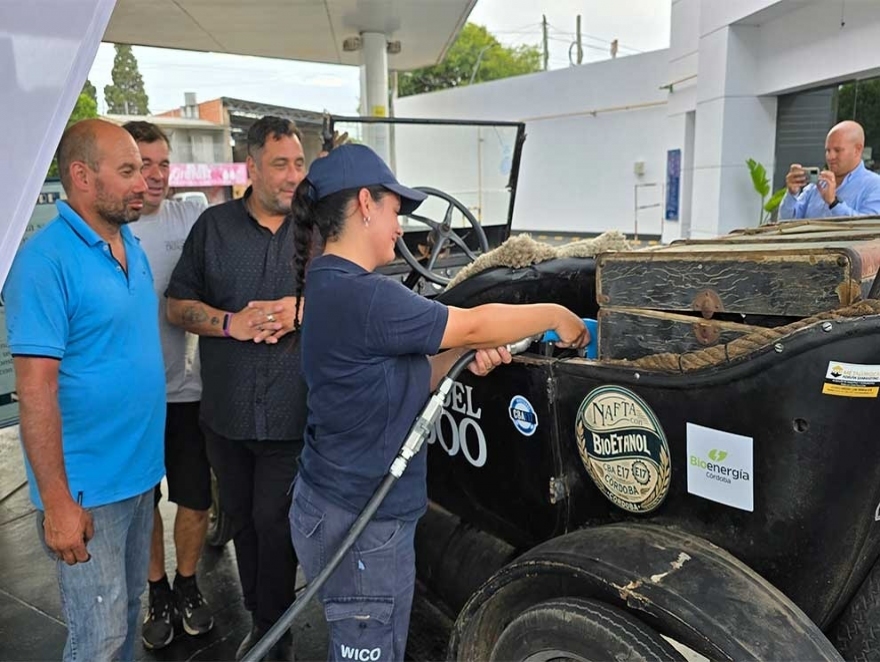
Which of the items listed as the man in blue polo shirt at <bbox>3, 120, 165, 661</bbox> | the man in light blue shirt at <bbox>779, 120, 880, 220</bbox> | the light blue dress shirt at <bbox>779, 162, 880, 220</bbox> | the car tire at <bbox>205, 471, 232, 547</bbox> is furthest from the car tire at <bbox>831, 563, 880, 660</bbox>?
the man in light blue shirt at <bbox>779, 120, 880, 220</bbox>

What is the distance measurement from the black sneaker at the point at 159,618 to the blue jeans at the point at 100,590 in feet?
2.32

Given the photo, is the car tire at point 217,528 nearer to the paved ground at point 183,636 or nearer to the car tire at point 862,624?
the paved ground at point 183,636

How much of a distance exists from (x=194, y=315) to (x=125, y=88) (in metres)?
9.05

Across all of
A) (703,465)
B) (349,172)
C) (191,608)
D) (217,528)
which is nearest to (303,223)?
(349,172)

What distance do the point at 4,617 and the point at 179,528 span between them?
0.87 m

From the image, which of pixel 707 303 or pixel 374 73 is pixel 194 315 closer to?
pixel 707 303

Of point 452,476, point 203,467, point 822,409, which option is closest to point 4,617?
point 203,467

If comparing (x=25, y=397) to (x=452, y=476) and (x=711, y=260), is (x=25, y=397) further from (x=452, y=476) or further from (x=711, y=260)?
(x=711, y=260)

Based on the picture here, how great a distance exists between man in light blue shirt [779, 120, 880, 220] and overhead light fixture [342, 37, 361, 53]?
601cm

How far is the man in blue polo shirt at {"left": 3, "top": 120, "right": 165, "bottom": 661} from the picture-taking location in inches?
66.2

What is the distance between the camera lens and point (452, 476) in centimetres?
223

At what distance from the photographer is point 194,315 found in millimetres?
2436

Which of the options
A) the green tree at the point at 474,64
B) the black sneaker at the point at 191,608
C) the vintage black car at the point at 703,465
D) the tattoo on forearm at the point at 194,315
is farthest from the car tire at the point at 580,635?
the green tree at the point at 474,64

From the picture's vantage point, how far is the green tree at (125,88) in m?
8.48
